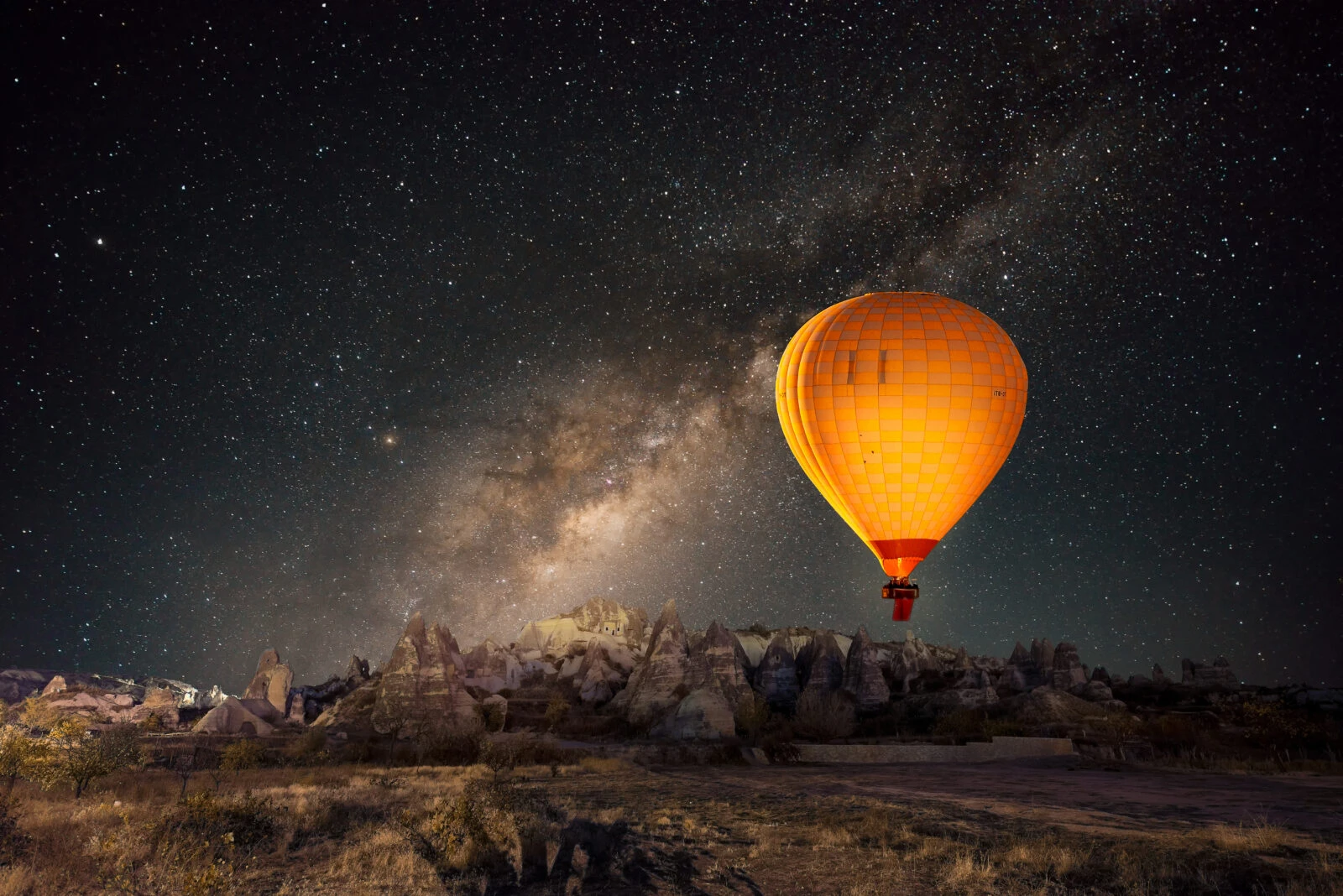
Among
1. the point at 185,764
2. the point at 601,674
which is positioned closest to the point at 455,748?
the point at 185,764

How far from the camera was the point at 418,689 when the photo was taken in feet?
218

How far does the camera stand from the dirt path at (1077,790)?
54.9 ft

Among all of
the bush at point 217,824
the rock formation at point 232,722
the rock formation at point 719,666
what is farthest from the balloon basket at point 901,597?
the rock formation at point 232,722

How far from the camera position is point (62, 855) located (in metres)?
12.8

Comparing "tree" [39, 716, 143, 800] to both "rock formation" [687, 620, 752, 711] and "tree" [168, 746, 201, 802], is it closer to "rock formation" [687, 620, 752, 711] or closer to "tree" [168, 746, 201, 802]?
"tree" [168, 746, 201, 802]

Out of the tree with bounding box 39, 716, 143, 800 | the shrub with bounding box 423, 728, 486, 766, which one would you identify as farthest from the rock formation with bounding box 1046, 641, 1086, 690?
the tree with bounding box 39, 716, 143, 800

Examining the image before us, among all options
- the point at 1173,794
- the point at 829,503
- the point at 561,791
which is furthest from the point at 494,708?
the point at 1173,794

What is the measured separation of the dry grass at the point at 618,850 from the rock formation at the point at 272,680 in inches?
3095

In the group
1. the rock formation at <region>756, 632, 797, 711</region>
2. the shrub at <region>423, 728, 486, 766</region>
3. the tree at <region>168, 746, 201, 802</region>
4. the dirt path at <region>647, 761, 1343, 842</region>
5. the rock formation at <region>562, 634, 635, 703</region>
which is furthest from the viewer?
the rock formation at <region>562, 634, 635, 703</region>

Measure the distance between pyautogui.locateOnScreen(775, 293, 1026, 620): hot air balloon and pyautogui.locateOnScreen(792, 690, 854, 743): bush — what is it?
32212mm

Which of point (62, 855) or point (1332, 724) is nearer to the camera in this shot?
point (62, 855)

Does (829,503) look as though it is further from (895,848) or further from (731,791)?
(895,848)

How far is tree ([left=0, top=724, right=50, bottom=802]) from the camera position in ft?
57.5

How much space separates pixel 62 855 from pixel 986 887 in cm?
1459
